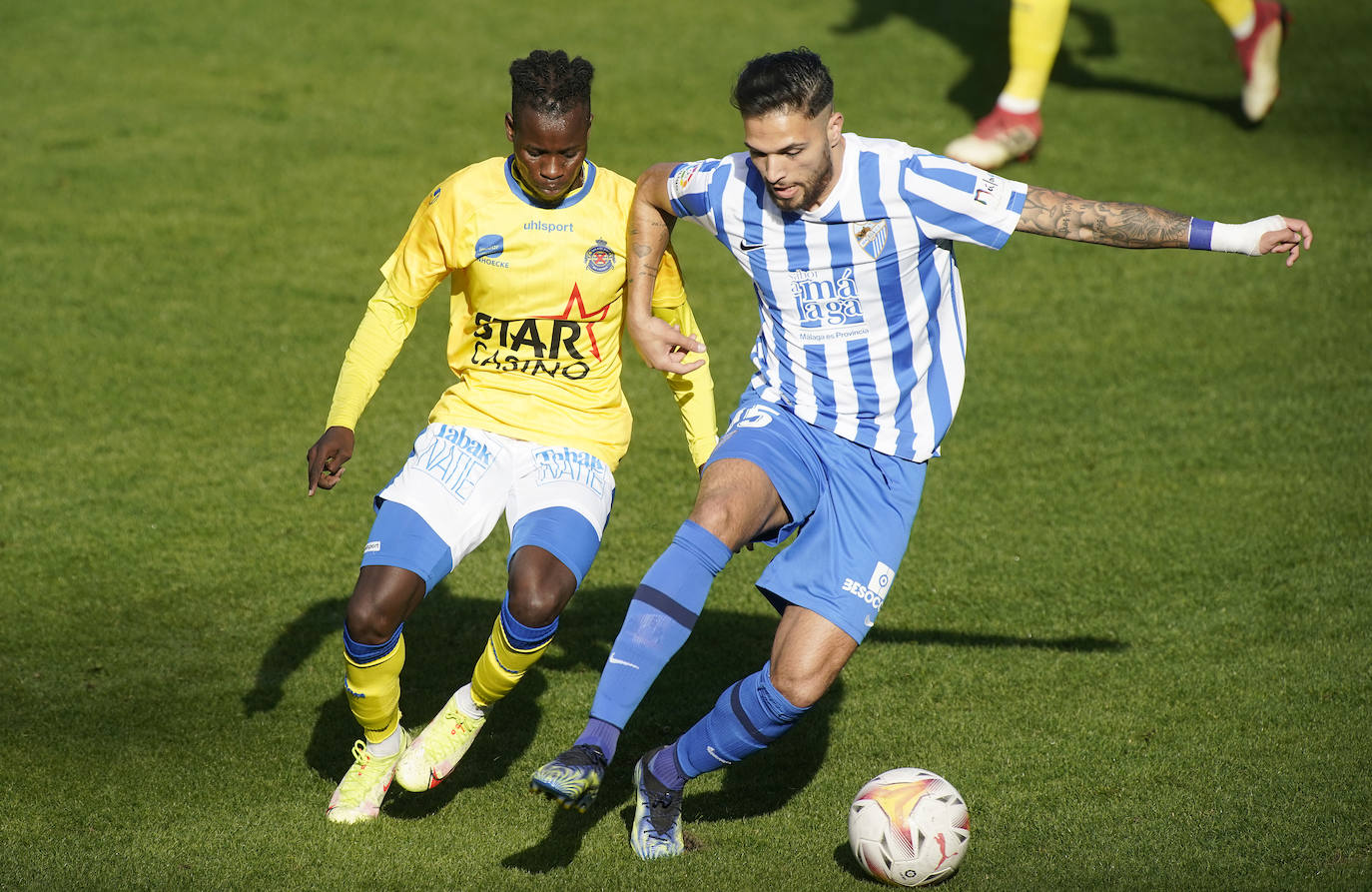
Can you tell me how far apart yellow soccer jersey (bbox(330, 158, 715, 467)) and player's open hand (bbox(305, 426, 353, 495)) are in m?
0.16

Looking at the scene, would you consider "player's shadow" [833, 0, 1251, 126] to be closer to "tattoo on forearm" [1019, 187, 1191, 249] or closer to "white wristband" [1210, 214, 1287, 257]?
"tattoo on forearm" [1019, 187, 1191, 249]

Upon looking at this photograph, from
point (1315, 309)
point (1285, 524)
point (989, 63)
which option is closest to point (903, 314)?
point (1285, 524)

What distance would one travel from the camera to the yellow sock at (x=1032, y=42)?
10656 mm

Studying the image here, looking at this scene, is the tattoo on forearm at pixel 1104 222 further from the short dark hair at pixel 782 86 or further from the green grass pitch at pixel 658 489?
the green grass pitch at pixel 658 489

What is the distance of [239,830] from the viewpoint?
4512 mm

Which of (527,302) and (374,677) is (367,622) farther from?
(527,302)

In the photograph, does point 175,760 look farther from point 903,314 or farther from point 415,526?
point 903,314

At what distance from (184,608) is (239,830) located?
1.71 meters

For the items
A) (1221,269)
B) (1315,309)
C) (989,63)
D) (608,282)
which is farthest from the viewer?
(989,63)

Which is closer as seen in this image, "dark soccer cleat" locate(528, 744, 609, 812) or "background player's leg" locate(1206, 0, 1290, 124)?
"dark soccer cleat" locate(528, 744, 609, 812)

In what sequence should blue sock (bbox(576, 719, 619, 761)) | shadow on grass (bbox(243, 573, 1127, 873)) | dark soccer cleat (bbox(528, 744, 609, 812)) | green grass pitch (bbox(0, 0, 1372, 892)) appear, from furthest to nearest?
shadow on grass (bbox(243, 573, 1127, 873)) → green grass pitch (bbox(0, 0, 1372, 892)) → blue sock (bbox(576, 719, 619, 761)) → dark soccer cleat (bbox(528, 744, 609, 812))

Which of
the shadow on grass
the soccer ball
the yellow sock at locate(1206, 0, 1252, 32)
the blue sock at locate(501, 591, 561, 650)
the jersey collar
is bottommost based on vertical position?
the shadow on grass

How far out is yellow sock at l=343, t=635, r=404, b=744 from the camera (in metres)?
4.37

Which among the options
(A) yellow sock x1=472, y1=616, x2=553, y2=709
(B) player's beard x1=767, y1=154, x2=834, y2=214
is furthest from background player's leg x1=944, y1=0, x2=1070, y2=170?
(A) yellow sock x1=472, y1=616, x2=553, y2=709
